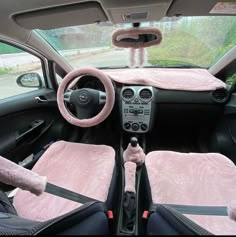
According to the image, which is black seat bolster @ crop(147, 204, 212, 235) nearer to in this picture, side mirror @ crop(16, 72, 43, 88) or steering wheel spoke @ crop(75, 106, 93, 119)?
steering wheel spoke @ crop(75, 106, 93, 119)

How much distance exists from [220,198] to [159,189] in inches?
10.8

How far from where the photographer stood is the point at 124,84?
79.4 inches

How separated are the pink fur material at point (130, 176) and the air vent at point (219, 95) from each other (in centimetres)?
90

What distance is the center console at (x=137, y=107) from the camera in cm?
194

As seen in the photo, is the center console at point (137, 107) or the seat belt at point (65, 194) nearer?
the seat belt at point (65, 194)

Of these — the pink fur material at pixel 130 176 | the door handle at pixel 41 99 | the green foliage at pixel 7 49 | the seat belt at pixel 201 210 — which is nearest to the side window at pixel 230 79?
the pink fur material at pixel 130 176

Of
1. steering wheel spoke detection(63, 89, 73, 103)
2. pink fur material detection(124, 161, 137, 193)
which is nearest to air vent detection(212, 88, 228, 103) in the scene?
pink fur material detection(124, 161, 137, 193)

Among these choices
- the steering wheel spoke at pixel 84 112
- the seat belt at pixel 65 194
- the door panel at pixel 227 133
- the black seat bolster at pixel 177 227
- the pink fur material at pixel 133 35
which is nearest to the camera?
the black seat bolster at pixel 177 227

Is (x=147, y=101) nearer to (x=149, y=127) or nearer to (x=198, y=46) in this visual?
(x=149, y=127)

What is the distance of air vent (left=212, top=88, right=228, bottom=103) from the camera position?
6.45 feet

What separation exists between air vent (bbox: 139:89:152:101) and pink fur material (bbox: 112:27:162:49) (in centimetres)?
A: 35

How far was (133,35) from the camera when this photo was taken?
1683 mm

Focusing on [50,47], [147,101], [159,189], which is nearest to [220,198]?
[159,189]

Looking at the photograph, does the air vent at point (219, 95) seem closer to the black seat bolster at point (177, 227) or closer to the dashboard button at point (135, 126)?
the dashboard button at point (135, 126)
